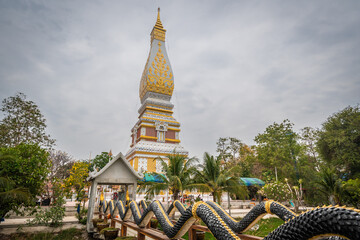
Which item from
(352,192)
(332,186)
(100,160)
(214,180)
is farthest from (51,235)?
(100,160)

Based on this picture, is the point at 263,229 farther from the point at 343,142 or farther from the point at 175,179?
the point at 343,142

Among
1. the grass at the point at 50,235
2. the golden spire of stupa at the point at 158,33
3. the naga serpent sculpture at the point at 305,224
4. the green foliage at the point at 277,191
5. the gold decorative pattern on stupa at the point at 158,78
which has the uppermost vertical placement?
the golden spire of stupa at the point at 158,33

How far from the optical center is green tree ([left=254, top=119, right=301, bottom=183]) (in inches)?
1087

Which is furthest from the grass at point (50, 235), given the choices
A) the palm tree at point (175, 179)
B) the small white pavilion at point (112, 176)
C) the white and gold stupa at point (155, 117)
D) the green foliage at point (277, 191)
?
the white and gold stupa at point (155, 117)

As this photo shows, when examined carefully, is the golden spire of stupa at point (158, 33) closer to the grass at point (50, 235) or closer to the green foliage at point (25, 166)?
the green foliage at point (25, 166)

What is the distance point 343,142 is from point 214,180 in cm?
1475

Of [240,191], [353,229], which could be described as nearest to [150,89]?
[240,191]

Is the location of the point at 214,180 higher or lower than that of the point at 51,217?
higher

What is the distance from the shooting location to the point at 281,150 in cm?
2802

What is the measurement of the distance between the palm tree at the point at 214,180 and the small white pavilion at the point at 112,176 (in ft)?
17.9

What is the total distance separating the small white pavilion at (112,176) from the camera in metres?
8.74

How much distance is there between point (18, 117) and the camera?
19703 millimetres

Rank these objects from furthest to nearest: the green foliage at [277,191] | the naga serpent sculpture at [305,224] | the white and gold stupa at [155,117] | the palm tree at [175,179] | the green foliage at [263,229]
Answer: the white and gold stupa at [155,117] < the green foliage at [277,191] < the palm tree at [175,179] < the green foliage at [263,229] < the naga serpent sculpture at [305,224]

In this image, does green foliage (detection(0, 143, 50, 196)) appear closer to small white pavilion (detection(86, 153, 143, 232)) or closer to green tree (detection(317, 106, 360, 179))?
small white pavilion (detection(86, 153, 143, 232))
